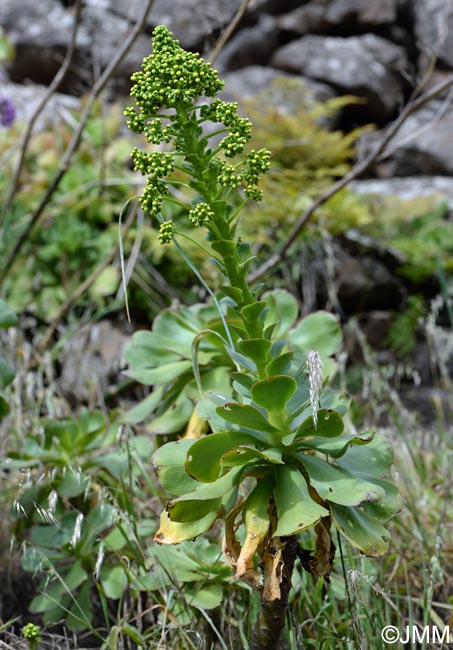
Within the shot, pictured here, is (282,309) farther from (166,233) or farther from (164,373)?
(166,233)

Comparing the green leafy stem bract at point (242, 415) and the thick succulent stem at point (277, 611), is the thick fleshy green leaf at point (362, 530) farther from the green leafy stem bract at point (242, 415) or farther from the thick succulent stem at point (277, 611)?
the thick succulent stem at point (277, 611)

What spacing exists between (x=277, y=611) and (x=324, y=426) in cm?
37

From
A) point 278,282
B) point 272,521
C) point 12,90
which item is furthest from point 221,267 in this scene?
point 12,90

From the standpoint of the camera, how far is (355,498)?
1.15 metres

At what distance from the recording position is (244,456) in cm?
122

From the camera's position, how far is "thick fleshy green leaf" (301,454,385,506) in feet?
3.78

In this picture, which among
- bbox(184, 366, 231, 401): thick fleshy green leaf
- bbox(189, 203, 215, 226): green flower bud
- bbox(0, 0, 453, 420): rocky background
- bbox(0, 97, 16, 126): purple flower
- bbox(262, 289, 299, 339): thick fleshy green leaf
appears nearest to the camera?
bbox(189, 203, 215, 226): green flower bud

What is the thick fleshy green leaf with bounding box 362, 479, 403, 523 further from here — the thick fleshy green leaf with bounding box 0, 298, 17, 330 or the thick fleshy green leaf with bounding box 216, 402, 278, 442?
the thick fleshy green leaf with bounding box 0, 298, 17, 330

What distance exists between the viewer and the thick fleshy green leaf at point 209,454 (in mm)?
1192

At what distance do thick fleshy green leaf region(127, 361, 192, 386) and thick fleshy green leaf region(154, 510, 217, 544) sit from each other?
0.54 m

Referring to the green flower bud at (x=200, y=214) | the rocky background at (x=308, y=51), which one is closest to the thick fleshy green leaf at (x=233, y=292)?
the green flower bud at (x=200, y=214)

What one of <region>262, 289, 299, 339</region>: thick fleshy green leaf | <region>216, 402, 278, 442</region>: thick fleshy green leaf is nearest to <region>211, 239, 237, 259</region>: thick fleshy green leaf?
<region>216, 402, 278, 442</region>: thick fleshy green leaf

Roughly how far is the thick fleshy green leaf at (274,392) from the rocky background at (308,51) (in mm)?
4435

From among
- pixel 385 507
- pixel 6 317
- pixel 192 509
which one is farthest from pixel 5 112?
pixel 385 507
